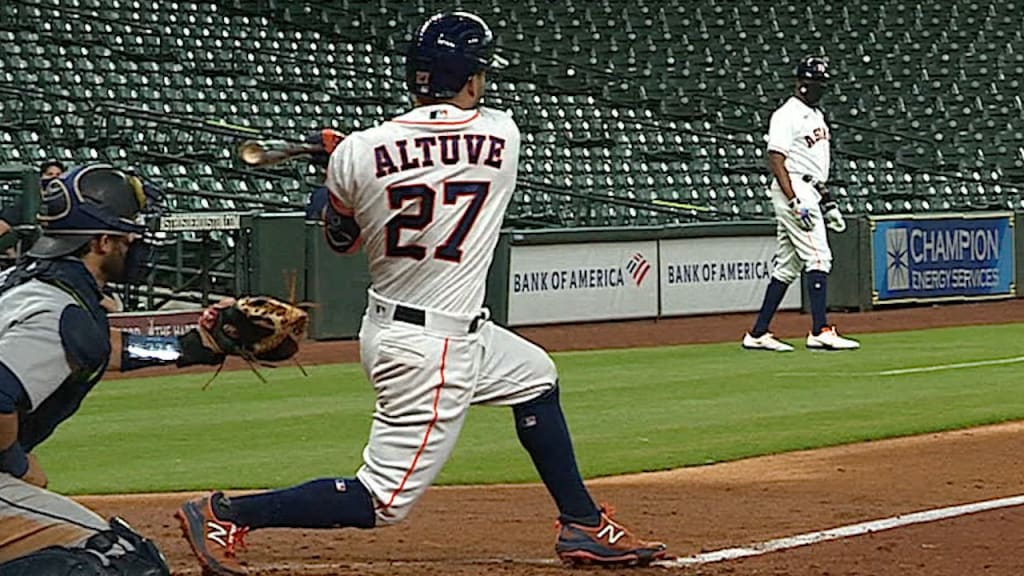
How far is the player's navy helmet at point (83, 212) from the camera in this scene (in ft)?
16.0

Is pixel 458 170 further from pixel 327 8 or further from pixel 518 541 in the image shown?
pixel 327 8

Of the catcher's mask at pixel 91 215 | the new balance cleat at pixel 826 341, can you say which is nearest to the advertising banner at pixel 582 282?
the new balance cleat at pixel 826 341

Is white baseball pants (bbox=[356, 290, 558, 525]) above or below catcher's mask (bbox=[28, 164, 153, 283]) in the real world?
below

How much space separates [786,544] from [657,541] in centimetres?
51

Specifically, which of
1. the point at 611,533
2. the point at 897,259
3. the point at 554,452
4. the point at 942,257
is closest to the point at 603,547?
the point at 611,533

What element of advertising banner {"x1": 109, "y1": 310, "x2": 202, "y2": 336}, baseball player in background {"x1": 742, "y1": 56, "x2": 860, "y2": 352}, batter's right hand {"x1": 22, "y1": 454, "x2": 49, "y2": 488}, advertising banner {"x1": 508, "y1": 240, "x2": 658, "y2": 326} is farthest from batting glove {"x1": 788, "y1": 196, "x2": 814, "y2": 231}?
batter's right hand {"x1": 22, "y1": 454, "x2": 49, "y2": 488}

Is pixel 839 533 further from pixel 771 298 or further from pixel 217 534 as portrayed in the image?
pixel 771 298

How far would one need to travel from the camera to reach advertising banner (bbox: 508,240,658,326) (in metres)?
18.1

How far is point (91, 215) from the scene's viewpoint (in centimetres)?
488

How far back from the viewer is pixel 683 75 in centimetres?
2917

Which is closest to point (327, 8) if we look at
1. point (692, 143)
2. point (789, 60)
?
point (692, 143)

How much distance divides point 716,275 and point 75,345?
51.5 feet

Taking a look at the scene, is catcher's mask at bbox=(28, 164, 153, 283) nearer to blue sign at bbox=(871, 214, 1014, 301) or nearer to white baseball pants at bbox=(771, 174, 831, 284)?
white baseball pants at bbox=(771, 174, 831, 284)

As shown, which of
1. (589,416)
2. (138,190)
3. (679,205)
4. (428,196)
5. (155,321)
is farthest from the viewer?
(679,205)
